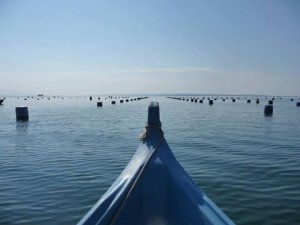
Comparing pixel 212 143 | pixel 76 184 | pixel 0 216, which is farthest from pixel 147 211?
pixel 212 143

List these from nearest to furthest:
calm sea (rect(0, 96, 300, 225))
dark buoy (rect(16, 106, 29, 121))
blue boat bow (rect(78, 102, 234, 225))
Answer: blue boat bow (rect(78, 102, 234, 225))
calm sea (rect(0, 96, 300, 225))
dark buoy (rect(16, 106, 29, 121))

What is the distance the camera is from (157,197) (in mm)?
5102

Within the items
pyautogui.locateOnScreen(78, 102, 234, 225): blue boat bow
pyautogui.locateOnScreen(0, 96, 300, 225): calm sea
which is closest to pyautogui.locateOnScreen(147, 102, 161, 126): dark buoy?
pyautogui.locateOnScreen(78, 102, 234, 225): blue boat bow

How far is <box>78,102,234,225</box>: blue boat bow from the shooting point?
4398 millimetres

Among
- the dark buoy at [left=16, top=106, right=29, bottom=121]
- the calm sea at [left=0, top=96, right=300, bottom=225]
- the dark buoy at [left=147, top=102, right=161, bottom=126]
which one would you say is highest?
the dark buoy at [left=147, top=102, right=161, bottom=126]

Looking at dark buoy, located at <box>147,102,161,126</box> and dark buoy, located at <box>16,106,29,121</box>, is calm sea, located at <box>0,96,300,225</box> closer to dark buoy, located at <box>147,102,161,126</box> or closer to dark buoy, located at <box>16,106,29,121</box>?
dark buoy, located at <box>147,102,161,126</box>

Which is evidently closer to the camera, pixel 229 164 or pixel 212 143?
pixel 229 164

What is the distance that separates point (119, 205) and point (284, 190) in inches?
276

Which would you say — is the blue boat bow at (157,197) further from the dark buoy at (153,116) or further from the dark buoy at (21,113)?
the dark buoy at (21,113)

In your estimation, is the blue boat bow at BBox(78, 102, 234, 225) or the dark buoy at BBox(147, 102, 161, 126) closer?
the blue boat bow at BBox(78, 102, 234, 225)

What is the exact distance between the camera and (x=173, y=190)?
5117 mm

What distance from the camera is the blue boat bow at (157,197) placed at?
14.4 ft

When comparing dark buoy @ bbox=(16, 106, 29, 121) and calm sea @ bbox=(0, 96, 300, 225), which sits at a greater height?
dark buoy @ bbox=(16, 106, 29, 121)

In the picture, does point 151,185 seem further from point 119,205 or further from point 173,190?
point 119,205
